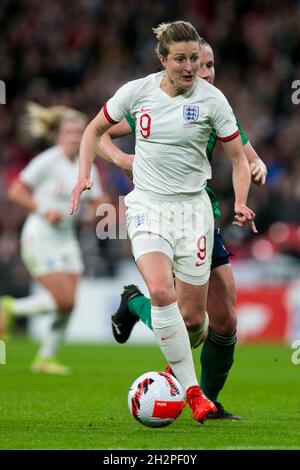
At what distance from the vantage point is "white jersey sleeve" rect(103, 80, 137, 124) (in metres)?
6.71

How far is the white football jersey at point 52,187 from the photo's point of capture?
38.2ft

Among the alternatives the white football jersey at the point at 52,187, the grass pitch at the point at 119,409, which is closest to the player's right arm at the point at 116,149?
the grass pitch at the point at 119,409

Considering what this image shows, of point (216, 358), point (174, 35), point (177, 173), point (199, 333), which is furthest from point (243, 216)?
point (216, 358)

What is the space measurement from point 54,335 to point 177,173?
522cm

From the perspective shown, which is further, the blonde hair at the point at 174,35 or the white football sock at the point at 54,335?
the white football sock at the point at 54,335

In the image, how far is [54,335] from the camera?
11578 mm

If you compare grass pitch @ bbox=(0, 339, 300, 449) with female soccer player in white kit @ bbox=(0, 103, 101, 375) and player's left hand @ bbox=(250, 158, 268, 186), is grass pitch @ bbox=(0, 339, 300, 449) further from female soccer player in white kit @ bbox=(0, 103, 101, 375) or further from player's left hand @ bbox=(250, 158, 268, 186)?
player's left hand @ bbox=(250, 158, 268, 186)

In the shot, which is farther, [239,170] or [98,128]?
[98,128]

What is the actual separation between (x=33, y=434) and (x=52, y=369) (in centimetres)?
547

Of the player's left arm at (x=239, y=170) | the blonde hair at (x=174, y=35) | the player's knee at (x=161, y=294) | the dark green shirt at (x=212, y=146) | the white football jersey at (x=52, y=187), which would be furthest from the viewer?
the white football jersey at (x=52, y=187)

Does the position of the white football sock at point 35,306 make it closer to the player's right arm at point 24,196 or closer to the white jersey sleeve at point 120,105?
the player's right arm at point 24,196

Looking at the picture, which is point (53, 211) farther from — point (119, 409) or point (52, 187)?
point (119, 409)

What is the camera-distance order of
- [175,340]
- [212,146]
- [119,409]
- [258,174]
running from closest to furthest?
[175,340]
[258,174]
[212,146]
[119,409]

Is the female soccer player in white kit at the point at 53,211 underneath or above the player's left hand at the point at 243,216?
underneath
